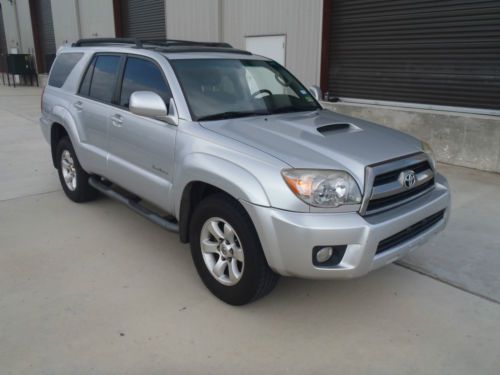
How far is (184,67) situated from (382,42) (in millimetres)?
5746

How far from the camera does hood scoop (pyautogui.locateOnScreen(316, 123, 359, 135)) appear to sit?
338 centimetres

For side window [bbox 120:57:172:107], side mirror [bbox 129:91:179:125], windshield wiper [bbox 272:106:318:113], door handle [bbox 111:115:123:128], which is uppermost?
side window [bbox 120:57:172:107]

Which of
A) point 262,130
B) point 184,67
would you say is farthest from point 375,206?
point 184,67

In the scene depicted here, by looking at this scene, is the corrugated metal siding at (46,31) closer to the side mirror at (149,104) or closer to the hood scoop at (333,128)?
the side mirror at (149,104)

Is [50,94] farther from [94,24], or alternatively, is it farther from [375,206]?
[94,24]

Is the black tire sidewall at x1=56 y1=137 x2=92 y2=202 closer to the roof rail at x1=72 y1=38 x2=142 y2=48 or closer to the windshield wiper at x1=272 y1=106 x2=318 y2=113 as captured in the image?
the roof rail at x1=72 y1=38 x2=142 y2=48

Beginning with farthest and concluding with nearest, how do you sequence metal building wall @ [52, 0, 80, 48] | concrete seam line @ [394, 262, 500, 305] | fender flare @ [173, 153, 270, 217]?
1. metal building wall @ [52, 0, 80, 48]
2. concrete seam line @ [394, 262, 500, 305]
3. fender flare @ [173, 153, 270, 217]

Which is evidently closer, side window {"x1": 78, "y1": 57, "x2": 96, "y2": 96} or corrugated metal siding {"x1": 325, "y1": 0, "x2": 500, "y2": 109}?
side window {"x1": 78, "y1": 57, "x2": 96, "y2": 96}

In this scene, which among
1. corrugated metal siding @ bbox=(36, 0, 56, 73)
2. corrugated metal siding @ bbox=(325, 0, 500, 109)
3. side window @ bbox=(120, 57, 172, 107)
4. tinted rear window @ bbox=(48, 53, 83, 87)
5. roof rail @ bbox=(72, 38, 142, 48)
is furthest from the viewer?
corrugated metal siding @ bbox=(36, 0, 56, 73)

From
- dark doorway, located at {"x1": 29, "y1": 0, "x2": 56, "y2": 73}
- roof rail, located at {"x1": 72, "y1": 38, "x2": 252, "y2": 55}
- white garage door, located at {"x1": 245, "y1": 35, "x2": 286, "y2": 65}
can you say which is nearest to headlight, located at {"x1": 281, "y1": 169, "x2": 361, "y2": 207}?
roof rail, located at {"x1": 72, "y1": 38, "x2": 252, "y2": 55}

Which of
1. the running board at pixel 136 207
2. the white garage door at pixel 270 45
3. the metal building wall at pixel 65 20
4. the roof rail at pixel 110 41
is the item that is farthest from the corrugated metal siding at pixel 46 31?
the running board at pixel 136 207

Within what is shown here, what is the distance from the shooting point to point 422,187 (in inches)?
129

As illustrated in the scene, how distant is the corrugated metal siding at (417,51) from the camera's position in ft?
22.7

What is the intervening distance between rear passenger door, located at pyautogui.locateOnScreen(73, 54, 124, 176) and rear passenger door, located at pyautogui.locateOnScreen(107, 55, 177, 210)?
16 centimetres
